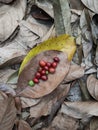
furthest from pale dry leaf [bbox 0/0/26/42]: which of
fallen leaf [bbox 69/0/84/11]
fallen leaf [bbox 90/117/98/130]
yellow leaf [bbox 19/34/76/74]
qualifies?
fallen leaf [bbox 90/117/98/130]

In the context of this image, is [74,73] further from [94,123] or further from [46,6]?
[46,6]

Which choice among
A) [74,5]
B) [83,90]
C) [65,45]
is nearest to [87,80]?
[83,90]

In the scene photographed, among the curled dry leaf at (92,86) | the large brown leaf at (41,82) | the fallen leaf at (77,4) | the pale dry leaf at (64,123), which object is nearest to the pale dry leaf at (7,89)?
the large brown leaf at (41,82)

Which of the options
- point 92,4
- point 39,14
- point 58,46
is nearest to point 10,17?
point 39,14

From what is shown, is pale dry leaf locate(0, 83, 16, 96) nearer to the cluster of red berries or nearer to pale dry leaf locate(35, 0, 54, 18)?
the cluster of red berries

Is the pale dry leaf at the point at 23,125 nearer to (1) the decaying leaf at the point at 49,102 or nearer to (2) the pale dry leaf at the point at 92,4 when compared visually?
(1) the decaying leaf at the point at 49,102

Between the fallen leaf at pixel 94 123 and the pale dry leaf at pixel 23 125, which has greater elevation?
the fallen leaf at pixel 94 123

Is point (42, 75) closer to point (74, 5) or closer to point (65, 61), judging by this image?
point (65, 61)
